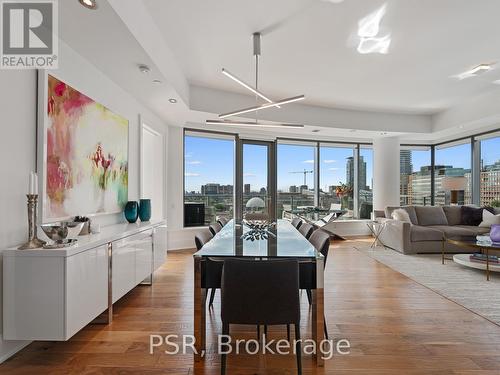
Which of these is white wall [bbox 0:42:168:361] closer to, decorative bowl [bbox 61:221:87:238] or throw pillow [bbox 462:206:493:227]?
decorative bowl [bbox 61:221:87:238]

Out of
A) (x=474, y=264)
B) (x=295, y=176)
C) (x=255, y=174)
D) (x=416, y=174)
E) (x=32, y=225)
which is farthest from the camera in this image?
(x=416, y=174)

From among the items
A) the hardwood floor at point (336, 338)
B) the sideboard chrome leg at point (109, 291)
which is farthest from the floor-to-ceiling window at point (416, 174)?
the sideboard chrome leg at point (109, 291)

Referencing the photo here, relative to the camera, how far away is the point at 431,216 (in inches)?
254

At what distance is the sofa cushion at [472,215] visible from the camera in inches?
244

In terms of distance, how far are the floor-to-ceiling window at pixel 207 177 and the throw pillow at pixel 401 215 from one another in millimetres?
3607

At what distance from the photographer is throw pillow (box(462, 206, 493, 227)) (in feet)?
20.4

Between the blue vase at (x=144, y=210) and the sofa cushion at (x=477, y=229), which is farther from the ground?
the blue vase at (x=144, y=210)

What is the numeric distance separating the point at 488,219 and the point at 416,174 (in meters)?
2.79

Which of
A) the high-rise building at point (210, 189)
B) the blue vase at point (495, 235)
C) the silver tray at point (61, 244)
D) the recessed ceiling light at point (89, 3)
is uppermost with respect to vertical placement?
the recessed ceiling light at point (89, 3)

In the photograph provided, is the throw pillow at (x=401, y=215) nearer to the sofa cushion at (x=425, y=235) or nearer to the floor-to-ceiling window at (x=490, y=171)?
the sofa cushion at (x=425, y=235)

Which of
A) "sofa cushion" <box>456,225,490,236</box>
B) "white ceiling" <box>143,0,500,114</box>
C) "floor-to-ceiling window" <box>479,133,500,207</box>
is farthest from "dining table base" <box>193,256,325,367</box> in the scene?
"floor-to-ceiling window" <box>479,133,500,207</box>

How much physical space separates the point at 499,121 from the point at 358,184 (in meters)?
3.32

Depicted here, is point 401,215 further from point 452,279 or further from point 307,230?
point 307,230

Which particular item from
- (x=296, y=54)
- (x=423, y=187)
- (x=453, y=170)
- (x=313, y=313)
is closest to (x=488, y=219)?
(x=453, y=170)
